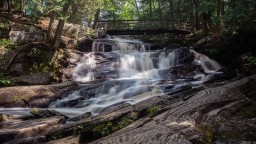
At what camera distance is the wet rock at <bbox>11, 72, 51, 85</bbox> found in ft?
50.2

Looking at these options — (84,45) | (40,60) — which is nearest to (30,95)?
(40,60)

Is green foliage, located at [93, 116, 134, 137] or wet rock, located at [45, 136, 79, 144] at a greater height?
green foliage, located at [93, 116, 134, 137]

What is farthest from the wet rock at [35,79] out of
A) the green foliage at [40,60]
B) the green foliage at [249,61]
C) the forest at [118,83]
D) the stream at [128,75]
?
the green foliage at [249,61]

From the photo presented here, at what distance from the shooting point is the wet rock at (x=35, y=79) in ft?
50.2

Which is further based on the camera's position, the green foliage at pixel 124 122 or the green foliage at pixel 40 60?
the green foliage at pixel 40 60

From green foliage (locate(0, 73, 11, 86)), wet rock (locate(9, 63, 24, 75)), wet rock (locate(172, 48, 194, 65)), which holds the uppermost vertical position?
wet rock (locate(172, 48, 194, 65))

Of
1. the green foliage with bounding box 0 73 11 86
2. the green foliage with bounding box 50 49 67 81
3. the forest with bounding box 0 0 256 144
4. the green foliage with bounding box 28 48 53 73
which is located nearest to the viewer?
the forest with bounding box 0 0 256 144

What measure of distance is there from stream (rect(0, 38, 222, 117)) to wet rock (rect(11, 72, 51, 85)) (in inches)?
66.7

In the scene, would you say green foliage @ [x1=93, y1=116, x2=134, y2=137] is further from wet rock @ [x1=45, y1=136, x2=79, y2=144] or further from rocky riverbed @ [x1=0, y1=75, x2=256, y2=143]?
wet rock @ [x1=45, y1=136, x2=79, y2=144]

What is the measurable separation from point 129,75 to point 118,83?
3752mm

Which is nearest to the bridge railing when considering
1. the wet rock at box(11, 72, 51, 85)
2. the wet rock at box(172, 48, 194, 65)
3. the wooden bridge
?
the wooden bridge

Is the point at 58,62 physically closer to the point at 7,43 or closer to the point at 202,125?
the point at 7,43

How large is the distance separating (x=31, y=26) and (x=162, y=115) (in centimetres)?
1582

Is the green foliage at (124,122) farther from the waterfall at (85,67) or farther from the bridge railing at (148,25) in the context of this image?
the bridge railing at (148,25)
